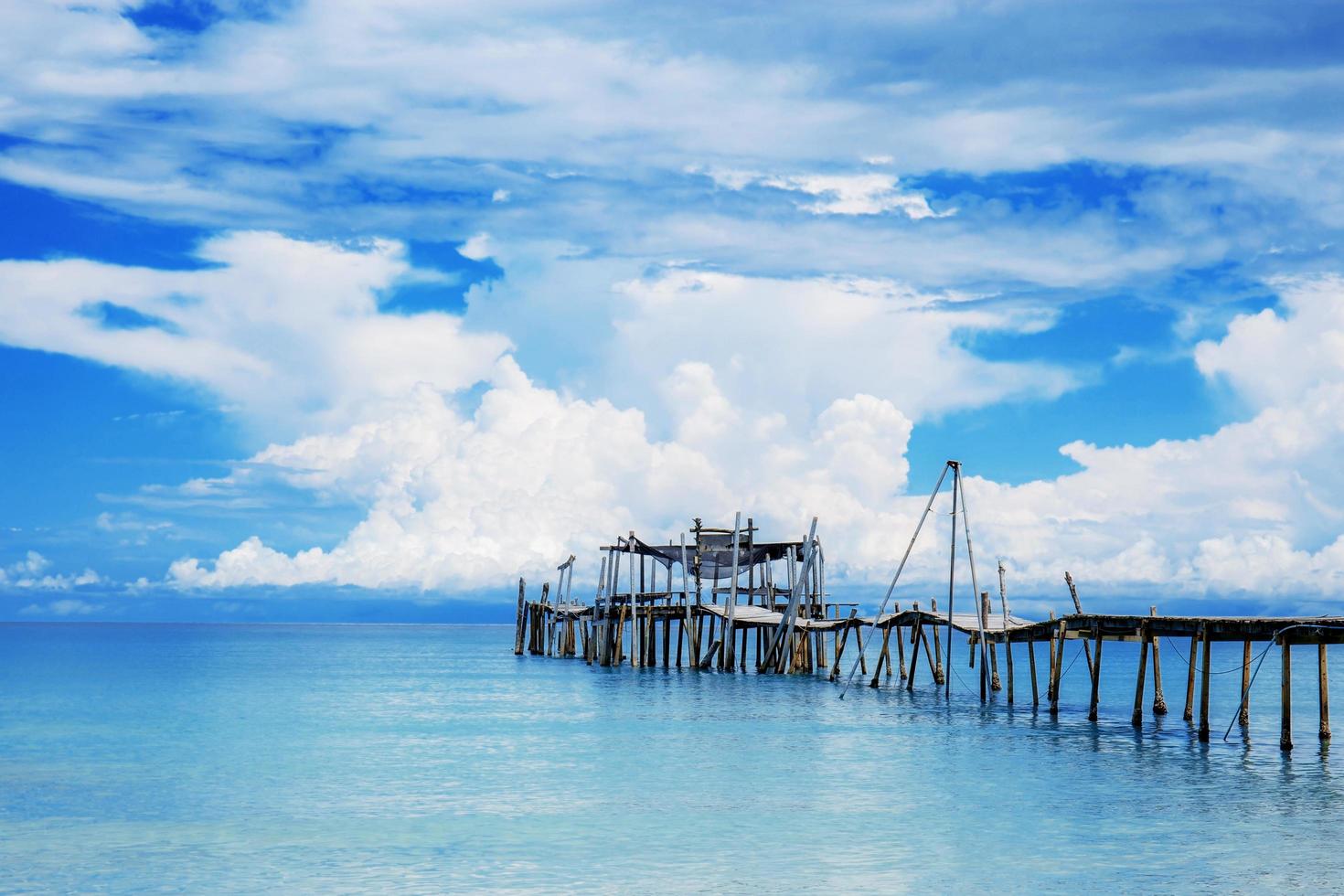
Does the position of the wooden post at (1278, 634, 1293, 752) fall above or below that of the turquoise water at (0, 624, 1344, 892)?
above

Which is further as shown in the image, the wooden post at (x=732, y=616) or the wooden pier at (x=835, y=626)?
the wooden post at (x=732, y=616)

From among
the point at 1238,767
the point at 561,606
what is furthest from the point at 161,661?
the point at 1238,767

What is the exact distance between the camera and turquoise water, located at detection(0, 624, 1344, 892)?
16.7 meters

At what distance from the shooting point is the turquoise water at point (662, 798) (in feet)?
54.9

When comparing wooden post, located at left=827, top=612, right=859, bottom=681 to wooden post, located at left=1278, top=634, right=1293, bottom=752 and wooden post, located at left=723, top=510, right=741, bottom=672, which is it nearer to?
wooden post, located at left=723, top=510, right=741, bottom=672

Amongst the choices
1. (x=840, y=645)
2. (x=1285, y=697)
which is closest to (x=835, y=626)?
(x=840, y=645)

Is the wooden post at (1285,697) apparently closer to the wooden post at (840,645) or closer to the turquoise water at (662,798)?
the turquoise water at (662,798)

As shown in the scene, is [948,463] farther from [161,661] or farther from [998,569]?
[161,661]

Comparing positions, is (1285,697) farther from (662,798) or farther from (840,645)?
(840,645)

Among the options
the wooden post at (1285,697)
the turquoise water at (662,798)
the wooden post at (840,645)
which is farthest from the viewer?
the wooden post at (840,645)

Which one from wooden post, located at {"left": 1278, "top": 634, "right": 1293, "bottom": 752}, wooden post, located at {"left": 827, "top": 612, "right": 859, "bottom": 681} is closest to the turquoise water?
wooden post, located at {"left": 1278, "top": 634, "right": 1293, "bottom": 752}

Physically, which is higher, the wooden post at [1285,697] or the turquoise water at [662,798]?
the wooden post at [1285,697]

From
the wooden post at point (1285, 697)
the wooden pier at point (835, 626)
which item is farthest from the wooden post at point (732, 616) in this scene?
the wooden post at point (1285, 697)

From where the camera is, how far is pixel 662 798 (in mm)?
22297
